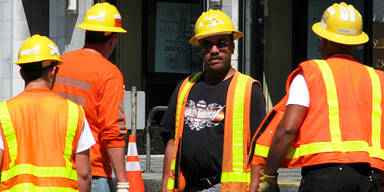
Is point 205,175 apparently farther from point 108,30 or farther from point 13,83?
point 13,83

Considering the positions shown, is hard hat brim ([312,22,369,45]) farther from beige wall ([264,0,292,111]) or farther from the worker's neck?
beige wall ([264,0,292,111])

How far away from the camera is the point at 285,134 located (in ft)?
13.7

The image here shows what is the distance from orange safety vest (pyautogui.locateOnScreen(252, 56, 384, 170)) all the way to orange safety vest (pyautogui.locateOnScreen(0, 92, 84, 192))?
3.77ft

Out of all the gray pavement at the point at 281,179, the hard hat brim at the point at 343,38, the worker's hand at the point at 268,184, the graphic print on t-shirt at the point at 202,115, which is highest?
the hard hat brim at the point at 343,38

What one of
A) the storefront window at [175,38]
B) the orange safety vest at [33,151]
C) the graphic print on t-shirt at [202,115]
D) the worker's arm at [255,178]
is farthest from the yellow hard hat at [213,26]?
the storefront window at [175,38]

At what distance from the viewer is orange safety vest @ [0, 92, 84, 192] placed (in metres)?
4.20

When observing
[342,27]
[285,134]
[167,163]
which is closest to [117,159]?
[167,163]

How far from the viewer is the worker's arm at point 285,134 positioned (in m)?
4.15

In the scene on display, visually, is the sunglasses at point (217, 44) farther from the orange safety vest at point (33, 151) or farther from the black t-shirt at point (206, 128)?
the orange safety vest at point (33, 151)

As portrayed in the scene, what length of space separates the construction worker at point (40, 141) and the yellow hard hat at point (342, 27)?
54.1 inches

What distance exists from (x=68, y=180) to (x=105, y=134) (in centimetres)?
76

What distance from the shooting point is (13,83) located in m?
16.1

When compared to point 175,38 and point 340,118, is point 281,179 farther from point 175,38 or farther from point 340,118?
point 340,118

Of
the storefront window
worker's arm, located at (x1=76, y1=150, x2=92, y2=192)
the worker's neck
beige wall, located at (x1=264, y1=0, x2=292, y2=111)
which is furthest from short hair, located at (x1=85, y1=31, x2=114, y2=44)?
the storefront window
